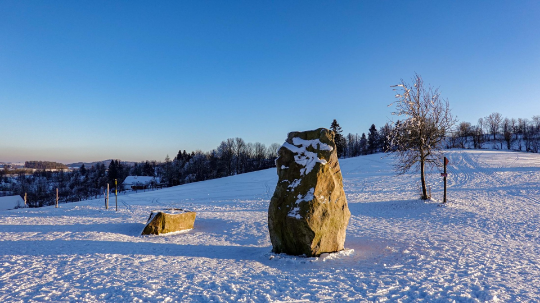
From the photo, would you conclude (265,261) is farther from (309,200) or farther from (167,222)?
(167,222)

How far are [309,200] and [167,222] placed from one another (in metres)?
7.38

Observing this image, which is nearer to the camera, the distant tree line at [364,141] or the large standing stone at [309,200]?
the large standing stone at [309,200]

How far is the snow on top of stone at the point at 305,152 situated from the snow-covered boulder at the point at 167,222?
6737 mm

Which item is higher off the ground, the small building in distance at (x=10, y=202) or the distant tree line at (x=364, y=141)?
the distant tree line at (x=364, y=141)

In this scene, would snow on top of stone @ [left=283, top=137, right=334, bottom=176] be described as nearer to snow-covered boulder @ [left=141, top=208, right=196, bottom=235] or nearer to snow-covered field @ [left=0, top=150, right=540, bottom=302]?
snow-covered field @ [left=0, top=150, right=540, bottom=302]

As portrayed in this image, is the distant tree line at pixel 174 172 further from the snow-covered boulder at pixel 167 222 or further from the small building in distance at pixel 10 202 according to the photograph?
the snow-covered boulder at pixel 167 222

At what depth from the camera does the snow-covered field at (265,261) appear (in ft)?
19.2

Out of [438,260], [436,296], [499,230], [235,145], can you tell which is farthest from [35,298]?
[235,145]

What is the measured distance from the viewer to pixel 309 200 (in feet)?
27.7

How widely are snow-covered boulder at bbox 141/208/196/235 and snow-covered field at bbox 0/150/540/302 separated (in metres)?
0.70

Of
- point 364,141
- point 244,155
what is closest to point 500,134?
point 364,141

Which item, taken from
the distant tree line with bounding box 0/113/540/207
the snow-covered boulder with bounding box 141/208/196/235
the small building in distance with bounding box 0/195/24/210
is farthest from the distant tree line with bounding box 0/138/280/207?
the snow-covered boulder with bounding box 141/208/196/235

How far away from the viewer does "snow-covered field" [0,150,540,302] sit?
230 inches

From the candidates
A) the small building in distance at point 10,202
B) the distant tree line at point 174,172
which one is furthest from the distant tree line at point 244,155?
the small building in distance at point 10,202
